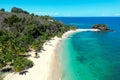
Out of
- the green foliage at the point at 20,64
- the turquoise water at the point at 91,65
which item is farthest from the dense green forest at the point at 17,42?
the turquoise water at the point at 91,65

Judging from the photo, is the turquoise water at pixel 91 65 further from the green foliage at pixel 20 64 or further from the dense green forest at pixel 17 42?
the dense green forest at pixel 17 42

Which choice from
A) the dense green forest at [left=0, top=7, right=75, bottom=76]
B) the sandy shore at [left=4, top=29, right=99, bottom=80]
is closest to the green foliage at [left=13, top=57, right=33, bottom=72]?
the dense green forest at [left=0, top=7, right=75, bottom=76]

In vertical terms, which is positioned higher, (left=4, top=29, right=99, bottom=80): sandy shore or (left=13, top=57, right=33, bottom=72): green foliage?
(left=13, top=57, right=33, bottom=72): green foliage

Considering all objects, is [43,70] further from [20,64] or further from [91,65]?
[91,65]

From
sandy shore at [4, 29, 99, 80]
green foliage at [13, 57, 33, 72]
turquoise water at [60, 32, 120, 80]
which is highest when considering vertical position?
green foliage at [13, 57, 33, 72]

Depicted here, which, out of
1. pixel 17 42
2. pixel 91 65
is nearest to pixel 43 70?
pixel 91 65

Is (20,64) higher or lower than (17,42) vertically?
lower

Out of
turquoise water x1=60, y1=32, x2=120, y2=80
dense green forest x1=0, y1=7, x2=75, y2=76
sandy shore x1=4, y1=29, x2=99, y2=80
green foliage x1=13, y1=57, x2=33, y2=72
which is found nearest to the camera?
sandy shore x1=4, y1=29, x2=99, y2=80

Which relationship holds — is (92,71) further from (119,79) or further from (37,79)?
(37,79)

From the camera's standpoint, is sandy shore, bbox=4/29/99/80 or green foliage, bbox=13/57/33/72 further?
green foliage, bbox=13/57/33/72

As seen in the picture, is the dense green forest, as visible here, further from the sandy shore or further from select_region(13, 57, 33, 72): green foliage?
the sandy shore

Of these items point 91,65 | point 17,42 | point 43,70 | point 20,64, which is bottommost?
point 91,65
